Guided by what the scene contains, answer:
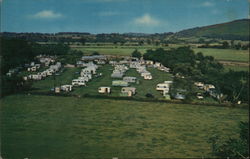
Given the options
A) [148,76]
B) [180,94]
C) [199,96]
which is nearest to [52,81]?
[148,76]

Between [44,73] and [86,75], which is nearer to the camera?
[44,73]

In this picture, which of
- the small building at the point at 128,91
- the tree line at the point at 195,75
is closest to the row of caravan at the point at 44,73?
the small building at the point at 128,91

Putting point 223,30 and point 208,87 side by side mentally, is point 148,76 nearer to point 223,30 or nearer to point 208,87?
point 208,87

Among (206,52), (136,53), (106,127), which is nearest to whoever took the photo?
(106,127)

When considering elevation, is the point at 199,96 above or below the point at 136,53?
below

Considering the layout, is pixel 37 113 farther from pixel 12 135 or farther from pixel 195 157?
pixel 195 157

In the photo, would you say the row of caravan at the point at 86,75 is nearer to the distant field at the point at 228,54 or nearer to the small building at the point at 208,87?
the small building at the point at 208,87

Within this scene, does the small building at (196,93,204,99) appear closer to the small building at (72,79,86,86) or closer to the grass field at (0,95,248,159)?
the grass field at (0,95,248,159)
